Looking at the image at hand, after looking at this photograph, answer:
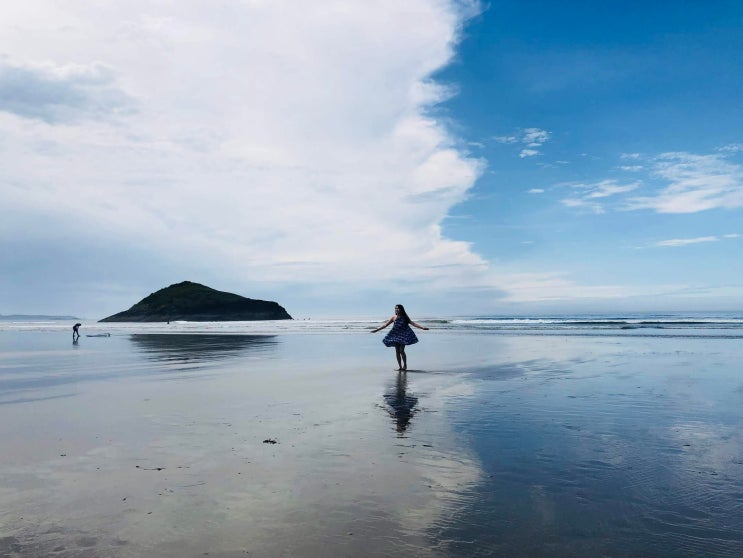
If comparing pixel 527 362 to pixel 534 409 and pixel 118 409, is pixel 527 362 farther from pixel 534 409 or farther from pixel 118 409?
pixel 118 409

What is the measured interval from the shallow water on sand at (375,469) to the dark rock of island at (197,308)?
123308 millimetres

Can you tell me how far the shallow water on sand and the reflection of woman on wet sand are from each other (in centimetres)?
7

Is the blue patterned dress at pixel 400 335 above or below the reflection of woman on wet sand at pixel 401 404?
above

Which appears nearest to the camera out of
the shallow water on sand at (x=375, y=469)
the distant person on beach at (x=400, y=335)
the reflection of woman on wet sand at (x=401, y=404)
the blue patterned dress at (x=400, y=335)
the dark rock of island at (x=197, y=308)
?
the shallow water on sand at (x=375, y=469)

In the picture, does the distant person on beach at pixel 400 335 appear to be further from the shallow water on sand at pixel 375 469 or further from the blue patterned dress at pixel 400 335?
the shallow water on sand at pixel 375 469

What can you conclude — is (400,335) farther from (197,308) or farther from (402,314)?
(197,308)

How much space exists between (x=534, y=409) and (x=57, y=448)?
9.14 metres

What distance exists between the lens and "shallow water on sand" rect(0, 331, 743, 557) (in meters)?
5.07

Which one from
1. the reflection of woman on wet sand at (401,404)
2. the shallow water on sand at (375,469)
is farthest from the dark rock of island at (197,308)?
the reflection of woman on wet sand at (401,404)

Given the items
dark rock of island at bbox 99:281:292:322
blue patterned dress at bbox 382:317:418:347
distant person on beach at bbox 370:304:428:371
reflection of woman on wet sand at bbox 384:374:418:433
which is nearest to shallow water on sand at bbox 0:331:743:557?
reflection of woman on wet sand at bbox 384:374:418:433

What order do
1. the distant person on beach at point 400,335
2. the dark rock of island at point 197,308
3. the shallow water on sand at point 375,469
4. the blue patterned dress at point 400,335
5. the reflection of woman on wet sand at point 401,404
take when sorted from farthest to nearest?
the dark rock of island at point 197,308
the blue patterned dress at point 400,335
the distant person on beach at point 400,335
the reflection of woman on wet sand at point 401,404
the shallow water on sand at point 375,469

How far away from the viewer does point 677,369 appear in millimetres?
19203

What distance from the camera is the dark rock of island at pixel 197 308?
132750 millimetres

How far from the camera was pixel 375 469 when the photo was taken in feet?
23.9
